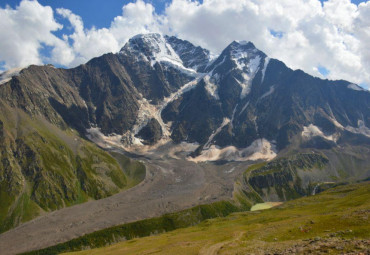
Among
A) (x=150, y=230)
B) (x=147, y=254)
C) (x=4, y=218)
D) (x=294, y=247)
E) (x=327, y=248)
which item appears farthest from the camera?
(x=4, y=218)

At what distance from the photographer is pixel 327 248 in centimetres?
4025

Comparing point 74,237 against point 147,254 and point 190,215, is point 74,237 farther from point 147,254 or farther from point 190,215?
point 147,254

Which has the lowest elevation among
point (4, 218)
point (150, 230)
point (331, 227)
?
point (150, 230)

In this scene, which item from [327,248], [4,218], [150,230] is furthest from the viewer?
[4,218]

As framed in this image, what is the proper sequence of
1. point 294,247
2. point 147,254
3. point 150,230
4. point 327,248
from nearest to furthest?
point 327,248, point 294,247, point 147,254, point 150,230

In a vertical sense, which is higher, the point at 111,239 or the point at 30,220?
the point at 30,220

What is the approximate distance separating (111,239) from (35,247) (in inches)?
1594

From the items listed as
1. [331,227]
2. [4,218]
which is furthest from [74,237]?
[331,227]

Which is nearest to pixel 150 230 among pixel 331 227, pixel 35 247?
pixel 35 247

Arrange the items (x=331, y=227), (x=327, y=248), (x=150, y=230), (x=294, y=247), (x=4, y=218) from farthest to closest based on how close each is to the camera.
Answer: (x=4, y=218) < (x=150, y=230) < (x=331, y=227) < (x=294, y=247) < (x=327, y=248)

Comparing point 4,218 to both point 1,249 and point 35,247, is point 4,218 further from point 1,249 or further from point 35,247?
point 35,247

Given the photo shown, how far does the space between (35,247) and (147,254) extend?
371 feet

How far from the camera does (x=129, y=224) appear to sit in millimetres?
179250

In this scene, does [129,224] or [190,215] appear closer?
[129,224]
